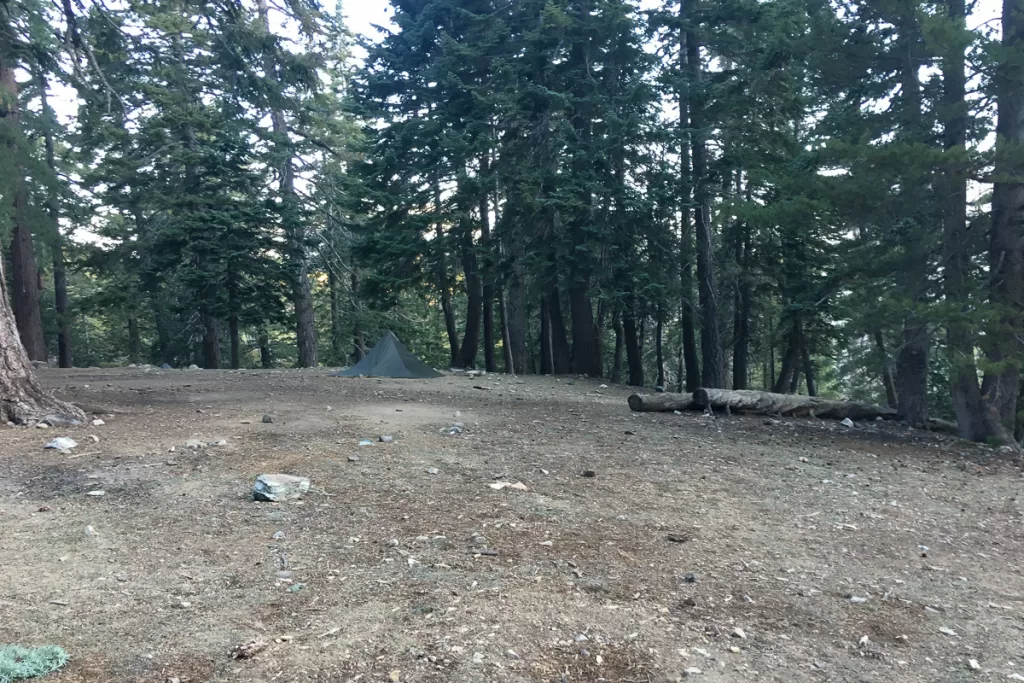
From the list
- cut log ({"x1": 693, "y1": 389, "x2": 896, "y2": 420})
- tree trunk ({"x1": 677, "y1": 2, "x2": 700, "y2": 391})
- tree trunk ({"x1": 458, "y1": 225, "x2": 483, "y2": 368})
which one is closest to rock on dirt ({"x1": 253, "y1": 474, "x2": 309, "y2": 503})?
cut log ({"x1": 693, "y1": 389, "x2": 896, "y2": 420})

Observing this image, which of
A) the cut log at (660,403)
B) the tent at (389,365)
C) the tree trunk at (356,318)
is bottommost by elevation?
the cut log at (660,403)

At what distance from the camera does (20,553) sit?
3.62 meters

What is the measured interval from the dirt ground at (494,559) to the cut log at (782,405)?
2.81m

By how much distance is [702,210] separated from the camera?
15.2 metres

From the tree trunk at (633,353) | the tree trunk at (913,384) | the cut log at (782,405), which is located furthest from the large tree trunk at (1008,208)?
the tree trunk at (633,353)

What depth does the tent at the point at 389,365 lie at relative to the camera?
1331 centimetres

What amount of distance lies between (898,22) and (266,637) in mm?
9420

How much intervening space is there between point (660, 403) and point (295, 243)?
42.7 ft

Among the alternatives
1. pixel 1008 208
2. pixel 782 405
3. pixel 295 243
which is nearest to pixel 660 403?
pixel 782 405

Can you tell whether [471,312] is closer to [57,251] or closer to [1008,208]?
[57,251]

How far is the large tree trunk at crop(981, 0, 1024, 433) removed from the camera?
290 inches

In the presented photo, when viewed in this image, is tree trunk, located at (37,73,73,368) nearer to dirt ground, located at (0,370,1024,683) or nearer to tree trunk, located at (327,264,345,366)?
tree trunk, located at (327,264,345,366)

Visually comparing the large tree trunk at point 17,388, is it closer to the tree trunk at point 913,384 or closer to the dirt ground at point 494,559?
the dirt ground at point 494,559

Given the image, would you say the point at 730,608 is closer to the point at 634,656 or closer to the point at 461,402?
the point at 634,656
